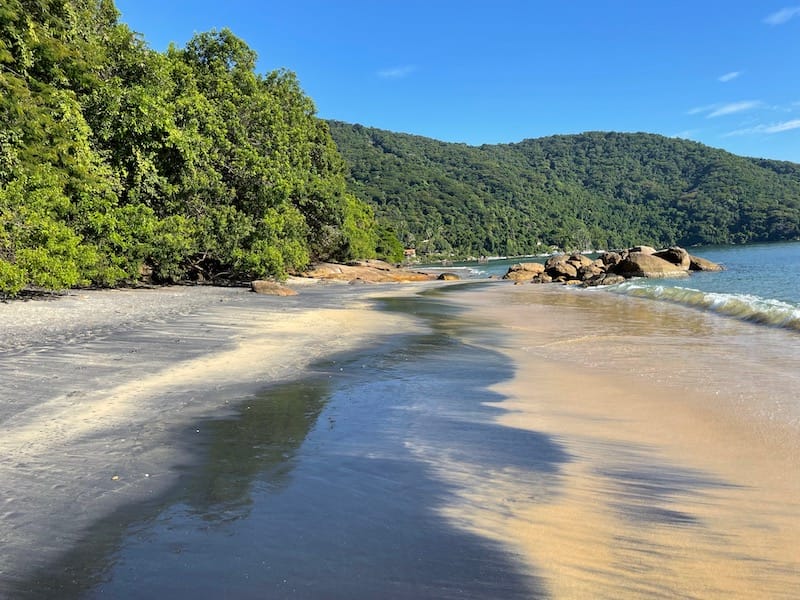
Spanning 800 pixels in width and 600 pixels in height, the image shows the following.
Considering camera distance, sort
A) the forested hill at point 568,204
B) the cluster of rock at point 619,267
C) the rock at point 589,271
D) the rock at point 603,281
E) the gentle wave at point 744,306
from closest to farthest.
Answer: the gentle wave at point 744,306
the rock at point 603,281
the cluster of rock at point 619,267
the rock at point 589,271
the forested hill at point 568,204

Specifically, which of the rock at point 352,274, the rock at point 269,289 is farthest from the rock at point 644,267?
the rock at point 269,289

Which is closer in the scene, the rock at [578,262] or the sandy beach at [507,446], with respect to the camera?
the sandy beach at [507,446]

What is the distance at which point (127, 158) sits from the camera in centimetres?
2212

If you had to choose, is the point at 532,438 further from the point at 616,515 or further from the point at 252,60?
the point at 252,60

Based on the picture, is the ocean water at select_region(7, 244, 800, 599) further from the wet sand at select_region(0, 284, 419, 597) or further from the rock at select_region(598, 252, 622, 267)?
the rock at select_region(598, 252, 622, 267)

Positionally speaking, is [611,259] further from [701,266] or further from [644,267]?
[701,266]

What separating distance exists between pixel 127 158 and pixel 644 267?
122ft

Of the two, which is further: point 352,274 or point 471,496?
point 352,274

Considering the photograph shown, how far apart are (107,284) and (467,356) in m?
17.1

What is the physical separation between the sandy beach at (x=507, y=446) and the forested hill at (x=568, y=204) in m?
125

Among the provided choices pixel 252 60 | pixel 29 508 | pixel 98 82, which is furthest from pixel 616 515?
pixel 252 60

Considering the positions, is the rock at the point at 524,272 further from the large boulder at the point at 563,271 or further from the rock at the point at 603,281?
the rock at the point at 603,281

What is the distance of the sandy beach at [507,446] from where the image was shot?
10.5 feet

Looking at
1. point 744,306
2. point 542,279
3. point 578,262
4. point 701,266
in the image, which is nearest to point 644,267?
point 578,262
